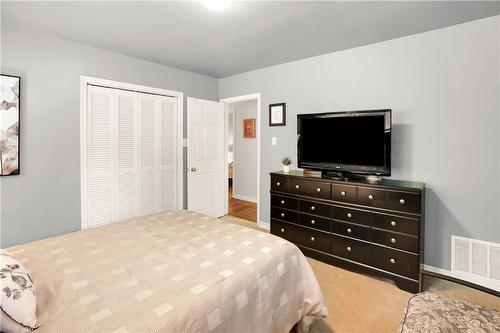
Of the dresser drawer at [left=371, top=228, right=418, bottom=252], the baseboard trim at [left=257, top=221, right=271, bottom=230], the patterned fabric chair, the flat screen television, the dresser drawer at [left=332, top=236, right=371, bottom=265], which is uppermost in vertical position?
the flat screen television

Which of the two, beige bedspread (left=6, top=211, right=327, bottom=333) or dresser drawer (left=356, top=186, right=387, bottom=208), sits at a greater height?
dresser drawer (left=356, top=186, right=387, bottom=208)

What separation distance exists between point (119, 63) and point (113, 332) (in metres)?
3.29

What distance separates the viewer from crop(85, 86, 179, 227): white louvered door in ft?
10.3

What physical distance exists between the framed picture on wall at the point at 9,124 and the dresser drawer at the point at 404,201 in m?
3.68

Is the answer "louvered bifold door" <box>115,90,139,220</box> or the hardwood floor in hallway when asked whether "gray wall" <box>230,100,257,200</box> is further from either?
"louvered bifold door" <box>115,90,139,220</box>

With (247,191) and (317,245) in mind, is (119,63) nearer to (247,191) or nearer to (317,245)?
(317,245)

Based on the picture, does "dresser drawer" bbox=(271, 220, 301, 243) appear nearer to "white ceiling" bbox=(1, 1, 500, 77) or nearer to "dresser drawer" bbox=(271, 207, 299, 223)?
"dresser drawer" bbox=(271, 207, 299, 223)

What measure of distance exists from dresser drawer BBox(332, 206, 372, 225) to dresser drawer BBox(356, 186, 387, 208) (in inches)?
4.2

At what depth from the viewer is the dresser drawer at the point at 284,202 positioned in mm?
3127

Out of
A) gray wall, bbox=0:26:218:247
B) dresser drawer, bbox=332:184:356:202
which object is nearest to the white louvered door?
gray wall, bbox=0:26:218:247

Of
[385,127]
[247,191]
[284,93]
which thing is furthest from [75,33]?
[247,191]

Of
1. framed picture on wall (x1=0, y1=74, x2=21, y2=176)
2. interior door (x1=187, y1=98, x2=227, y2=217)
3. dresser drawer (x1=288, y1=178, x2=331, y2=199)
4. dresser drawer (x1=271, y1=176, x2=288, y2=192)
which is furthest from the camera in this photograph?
interior door (x1=187, y1=98, x2=227, y2=217)

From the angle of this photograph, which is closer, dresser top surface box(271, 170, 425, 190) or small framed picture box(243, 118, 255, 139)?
dresser top surface box(271, 170, 425, 190)

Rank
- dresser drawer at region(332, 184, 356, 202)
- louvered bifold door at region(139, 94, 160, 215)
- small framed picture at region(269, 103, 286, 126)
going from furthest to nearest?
small framed picture at region(269, 103, 286, 126)
louvered bifold door at region(139, 94, 160, 215)
dresser drawer at region(332, 184, 356, 202)
